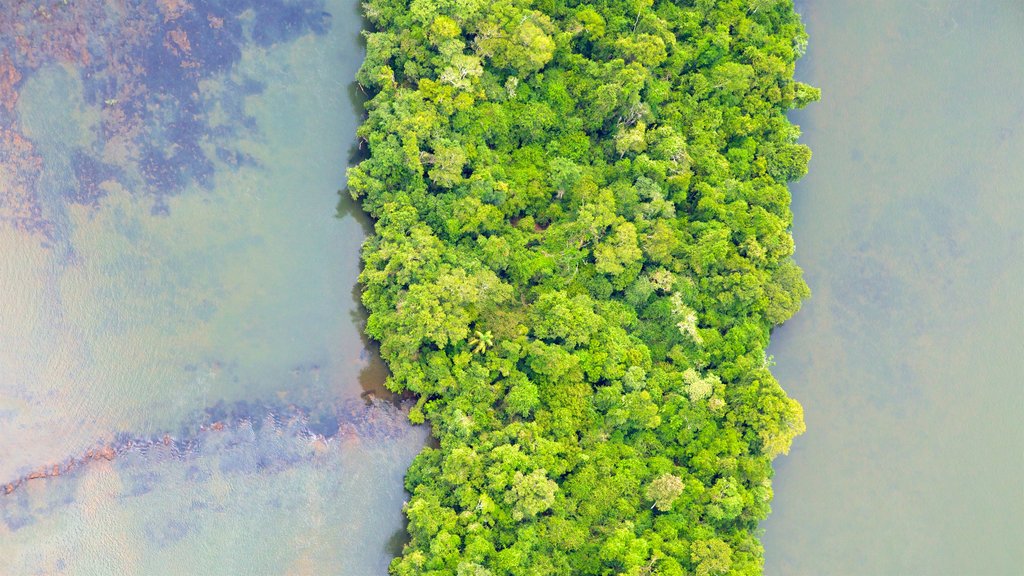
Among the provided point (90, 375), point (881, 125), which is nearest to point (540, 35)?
point (881, 125)

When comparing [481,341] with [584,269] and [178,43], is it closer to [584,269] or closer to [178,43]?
[584,269]

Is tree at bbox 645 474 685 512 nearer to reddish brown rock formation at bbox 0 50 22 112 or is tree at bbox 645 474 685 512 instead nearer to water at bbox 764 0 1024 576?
water at bbox 764 0 1024 576

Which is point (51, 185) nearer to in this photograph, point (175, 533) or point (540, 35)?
point (175, 533)

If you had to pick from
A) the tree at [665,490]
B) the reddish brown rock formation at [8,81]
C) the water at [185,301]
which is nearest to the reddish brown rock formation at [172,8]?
the water at [185,301]

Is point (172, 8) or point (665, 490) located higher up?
point (172, 8)

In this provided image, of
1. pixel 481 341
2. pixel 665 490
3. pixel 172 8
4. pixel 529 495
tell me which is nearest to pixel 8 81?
pixel 172 8
